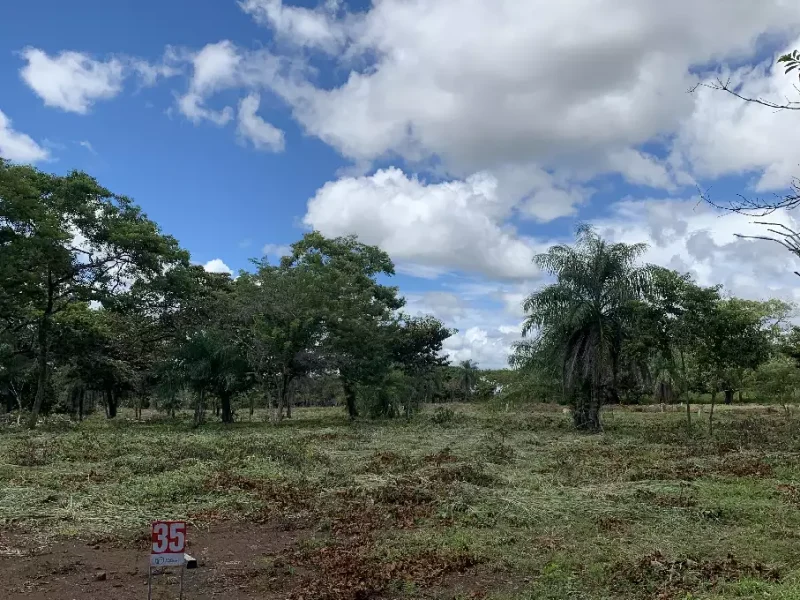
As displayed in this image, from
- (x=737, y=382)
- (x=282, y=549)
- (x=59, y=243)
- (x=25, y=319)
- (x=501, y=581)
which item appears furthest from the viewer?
(x=737, y=382)

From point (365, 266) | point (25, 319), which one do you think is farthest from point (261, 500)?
point (365, 266)

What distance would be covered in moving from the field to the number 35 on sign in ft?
4.68

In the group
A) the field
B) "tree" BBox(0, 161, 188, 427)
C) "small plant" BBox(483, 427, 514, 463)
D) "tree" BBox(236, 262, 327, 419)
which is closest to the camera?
the field

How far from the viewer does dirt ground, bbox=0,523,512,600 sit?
592 cm

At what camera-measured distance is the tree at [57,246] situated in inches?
792

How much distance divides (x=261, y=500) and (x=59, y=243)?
50.5ft

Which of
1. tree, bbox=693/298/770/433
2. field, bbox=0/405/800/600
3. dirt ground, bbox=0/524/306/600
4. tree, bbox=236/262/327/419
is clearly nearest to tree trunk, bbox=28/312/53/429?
tree, bbox=236/262/327/419

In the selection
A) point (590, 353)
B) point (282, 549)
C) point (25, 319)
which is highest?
point (25, 319)

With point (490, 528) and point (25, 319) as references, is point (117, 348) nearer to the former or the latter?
point (25, 319)

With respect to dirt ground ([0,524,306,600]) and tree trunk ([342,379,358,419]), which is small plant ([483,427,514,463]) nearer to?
dirt ground ([0,524,306,600])

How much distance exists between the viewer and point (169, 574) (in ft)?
21.3

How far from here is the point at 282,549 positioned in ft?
24.3

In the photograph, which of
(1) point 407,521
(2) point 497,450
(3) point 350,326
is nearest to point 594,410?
(2) point 497,450

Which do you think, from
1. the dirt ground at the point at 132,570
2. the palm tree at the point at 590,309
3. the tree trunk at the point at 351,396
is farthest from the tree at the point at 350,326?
the dirt ground at the point at 132,570
